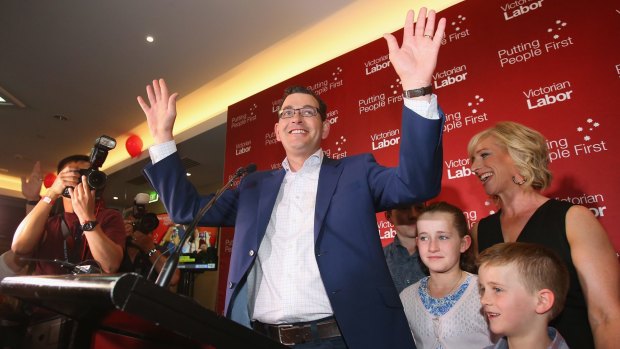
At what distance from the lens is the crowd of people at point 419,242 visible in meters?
1.31

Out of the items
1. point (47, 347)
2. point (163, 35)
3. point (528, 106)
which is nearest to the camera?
point (47, 347)

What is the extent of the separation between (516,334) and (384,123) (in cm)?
227

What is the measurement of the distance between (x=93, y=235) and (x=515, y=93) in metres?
2.76

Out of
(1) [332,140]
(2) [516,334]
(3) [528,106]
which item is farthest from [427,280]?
(1) [332,140]

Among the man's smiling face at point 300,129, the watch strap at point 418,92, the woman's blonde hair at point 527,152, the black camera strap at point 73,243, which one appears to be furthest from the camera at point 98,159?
the woman's blonde hair at point 527,152

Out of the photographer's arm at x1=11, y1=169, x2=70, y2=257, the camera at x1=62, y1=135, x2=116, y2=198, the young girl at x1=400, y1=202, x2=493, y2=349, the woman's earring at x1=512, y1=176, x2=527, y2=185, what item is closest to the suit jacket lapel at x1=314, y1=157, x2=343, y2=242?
the young girl at x1=400, y1=202, x2=493, y2=349

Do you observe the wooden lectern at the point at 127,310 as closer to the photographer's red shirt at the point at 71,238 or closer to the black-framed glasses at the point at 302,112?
the black-framed glasses at the point at 302,112

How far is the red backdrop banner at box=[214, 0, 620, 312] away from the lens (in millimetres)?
2322

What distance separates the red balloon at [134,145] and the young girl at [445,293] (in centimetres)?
542

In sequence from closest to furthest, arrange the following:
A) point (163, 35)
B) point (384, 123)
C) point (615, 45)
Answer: point (615, 45)
point (384, 123)
point (163, 35)

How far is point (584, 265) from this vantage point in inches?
60.1

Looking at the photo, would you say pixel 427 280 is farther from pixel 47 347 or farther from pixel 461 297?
pixel 47 347

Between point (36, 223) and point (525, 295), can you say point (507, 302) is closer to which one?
point (525, 295)

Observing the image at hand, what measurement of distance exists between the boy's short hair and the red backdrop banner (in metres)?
0.98
